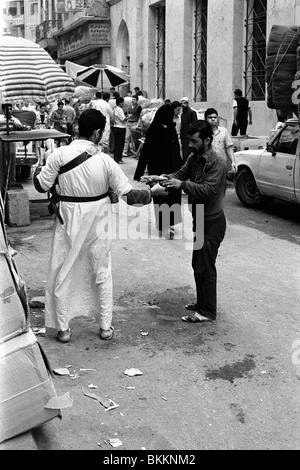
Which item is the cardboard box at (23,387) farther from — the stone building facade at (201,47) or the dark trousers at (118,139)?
the stone building facade at (201,47)

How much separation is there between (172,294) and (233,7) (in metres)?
14.7

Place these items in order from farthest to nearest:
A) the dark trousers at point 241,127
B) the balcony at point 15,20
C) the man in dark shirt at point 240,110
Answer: the balcony at point 15,20
the dark trousers at point 241,127
the man in dark shirt at point 240,110

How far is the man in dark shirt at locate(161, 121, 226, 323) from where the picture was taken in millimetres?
5535

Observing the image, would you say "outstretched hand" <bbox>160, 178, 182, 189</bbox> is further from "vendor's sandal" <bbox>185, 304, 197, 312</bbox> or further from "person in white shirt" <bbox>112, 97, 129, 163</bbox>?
"person in white shirt" <bbox>112, 97, 129, 163</bbox>

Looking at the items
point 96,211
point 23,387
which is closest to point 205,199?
point 96,211

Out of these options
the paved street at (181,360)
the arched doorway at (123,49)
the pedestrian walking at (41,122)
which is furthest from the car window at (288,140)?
the arched doorway at (123,49)

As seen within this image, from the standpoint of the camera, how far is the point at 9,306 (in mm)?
3506

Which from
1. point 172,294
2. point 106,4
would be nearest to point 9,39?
point 172,294

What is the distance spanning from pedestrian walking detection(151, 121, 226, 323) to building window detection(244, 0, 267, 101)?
13774mm

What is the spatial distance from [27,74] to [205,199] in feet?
17.3

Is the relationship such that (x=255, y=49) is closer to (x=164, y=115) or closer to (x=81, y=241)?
(x=164, y=115)

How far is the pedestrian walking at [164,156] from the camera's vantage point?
877cm

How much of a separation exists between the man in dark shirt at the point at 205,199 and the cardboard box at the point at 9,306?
7.45 feet
